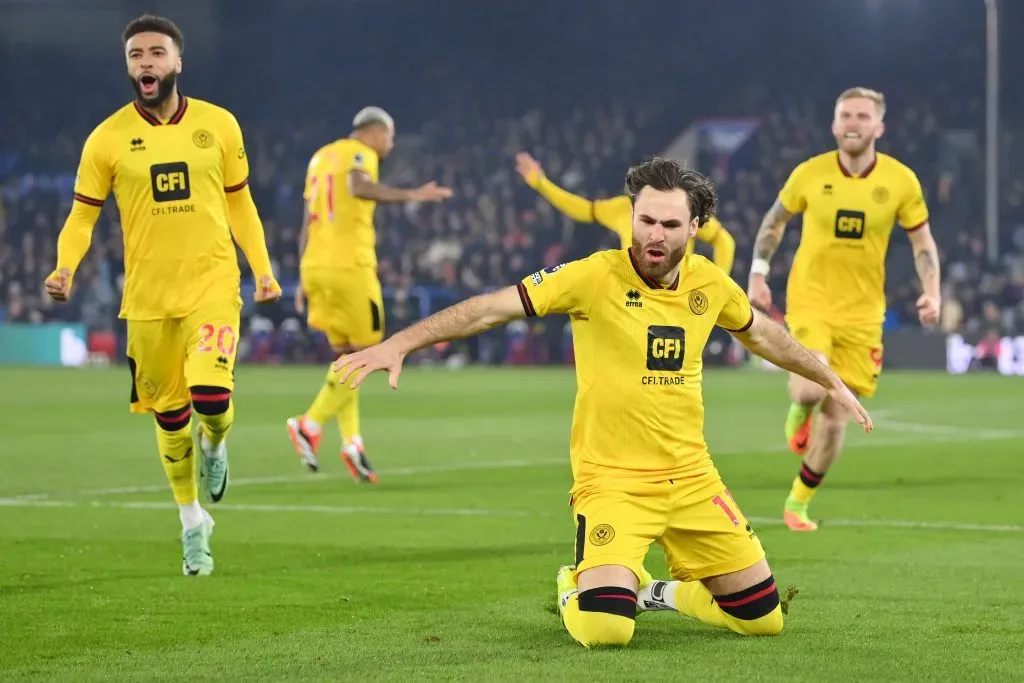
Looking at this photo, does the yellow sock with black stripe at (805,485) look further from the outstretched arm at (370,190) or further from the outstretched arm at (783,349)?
the outstretched arm at (370,190)

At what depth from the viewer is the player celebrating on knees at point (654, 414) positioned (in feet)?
19.6

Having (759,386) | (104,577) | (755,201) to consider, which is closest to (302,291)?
(104,577)

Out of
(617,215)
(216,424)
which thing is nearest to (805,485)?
(216,424)

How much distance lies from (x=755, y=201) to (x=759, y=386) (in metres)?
11.0

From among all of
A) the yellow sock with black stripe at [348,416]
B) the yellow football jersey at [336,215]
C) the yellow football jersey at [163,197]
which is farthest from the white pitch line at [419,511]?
the yellow football jersey at [336,215]

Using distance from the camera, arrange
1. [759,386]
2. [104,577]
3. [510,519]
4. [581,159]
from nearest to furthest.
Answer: [104,577] < [510,519] < [759,386] < [581,159]

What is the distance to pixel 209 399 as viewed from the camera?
786cm

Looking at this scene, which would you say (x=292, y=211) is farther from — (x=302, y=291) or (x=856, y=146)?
(x=856, y=146)

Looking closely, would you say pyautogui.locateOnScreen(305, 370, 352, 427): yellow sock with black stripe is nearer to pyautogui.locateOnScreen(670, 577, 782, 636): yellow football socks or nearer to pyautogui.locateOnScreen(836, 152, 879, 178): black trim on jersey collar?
pyautogui.locateOnScreen(836, 152, 879, 178): black trim on jersey collar

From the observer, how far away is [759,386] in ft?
82.6

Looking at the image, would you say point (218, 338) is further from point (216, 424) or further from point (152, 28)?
point (152, 28)

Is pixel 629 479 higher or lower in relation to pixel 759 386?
higher

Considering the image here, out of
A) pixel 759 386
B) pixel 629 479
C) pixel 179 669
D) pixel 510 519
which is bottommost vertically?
pixel 759 386

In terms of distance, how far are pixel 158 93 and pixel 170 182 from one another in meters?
0.42
